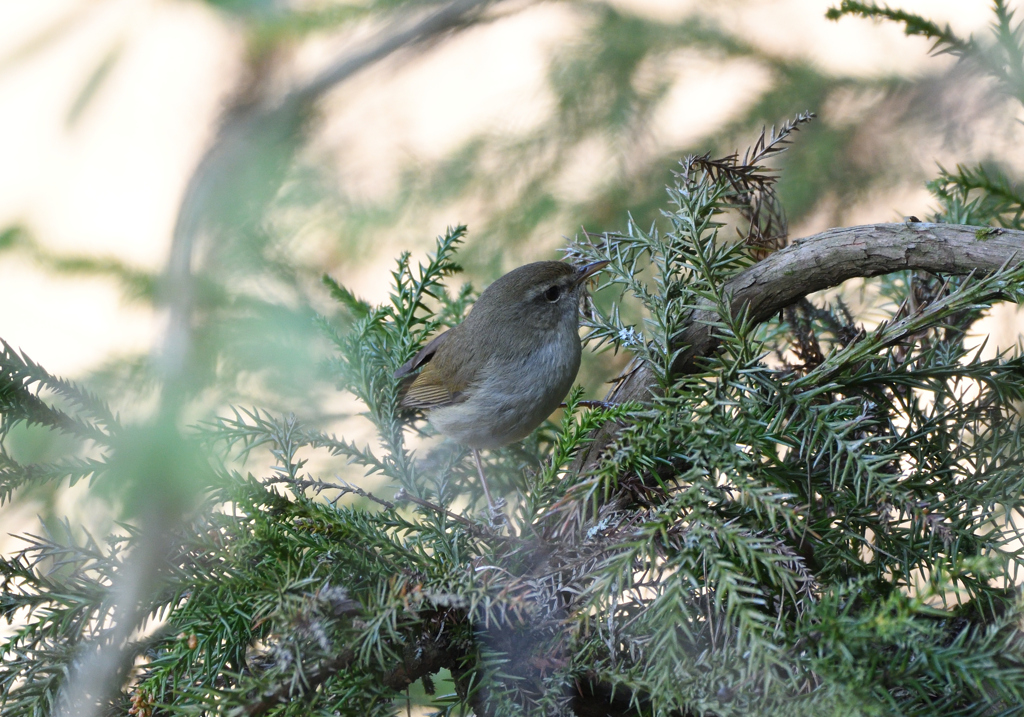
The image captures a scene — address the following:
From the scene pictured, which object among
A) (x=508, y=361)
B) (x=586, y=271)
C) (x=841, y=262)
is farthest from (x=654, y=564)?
(x=508, y=361)

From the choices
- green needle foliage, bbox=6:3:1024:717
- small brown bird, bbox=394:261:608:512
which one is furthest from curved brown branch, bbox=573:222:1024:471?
small brown bird, bbox=394:261:608:512

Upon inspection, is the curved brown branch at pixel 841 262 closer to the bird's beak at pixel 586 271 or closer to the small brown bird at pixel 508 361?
the bird's beak at pixel 586 271

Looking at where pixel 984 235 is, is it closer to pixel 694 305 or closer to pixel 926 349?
pixel 926 349

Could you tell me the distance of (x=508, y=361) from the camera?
2.41m

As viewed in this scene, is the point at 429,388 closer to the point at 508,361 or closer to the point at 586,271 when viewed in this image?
the point at 508,361

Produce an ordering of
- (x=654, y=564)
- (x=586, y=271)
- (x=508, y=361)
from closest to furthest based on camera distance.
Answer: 1. (x=654, y=564)
2. (x=586, y=271)
3. (x=508, y=361)

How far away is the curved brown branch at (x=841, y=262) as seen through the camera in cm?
122

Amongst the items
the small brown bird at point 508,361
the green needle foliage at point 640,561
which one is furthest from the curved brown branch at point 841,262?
the small brown bird at point 508,361

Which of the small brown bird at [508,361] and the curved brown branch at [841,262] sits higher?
the small brown bird at [508,361]

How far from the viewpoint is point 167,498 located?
86cm

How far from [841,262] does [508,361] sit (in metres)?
1.28

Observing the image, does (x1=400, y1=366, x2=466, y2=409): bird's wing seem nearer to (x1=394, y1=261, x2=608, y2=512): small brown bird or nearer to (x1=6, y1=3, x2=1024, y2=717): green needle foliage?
(x1=394, y1=261, x2=608, y2=512): small brown bird

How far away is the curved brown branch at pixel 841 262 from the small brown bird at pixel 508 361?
2.83ft

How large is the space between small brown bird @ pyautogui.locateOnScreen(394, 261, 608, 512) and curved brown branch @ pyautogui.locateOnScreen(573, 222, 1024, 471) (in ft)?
2.83
